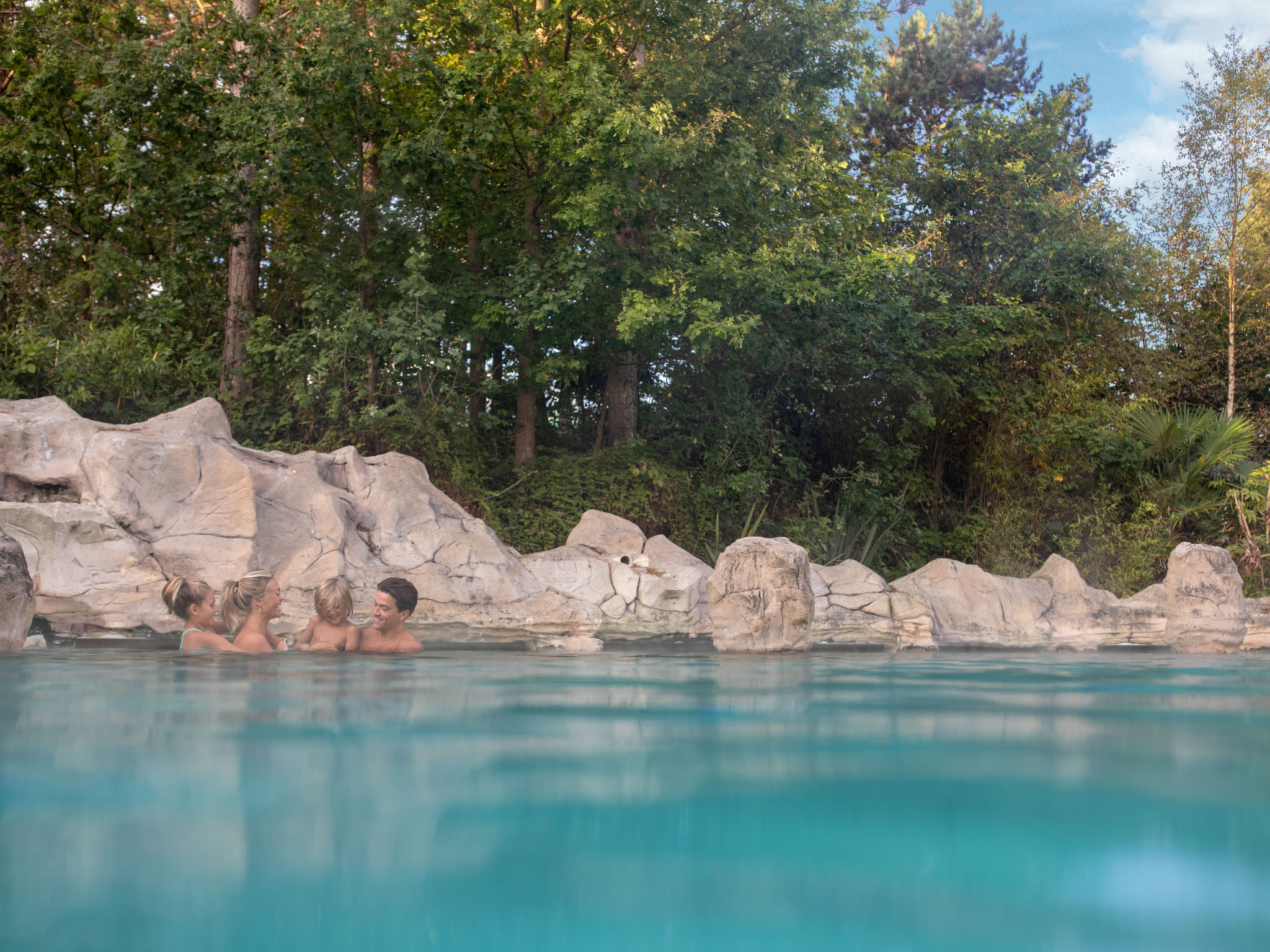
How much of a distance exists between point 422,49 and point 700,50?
3.38 meters

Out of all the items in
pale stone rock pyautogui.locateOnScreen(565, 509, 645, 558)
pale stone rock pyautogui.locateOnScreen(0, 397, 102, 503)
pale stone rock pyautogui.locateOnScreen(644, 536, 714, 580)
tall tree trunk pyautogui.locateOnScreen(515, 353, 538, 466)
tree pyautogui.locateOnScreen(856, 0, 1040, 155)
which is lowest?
pale stone rock pyautogui.locateOnScreen(644, 536, 714, 580)

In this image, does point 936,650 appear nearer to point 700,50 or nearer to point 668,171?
point 668,171

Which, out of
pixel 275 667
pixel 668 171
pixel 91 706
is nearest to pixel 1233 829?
pixel 91 706

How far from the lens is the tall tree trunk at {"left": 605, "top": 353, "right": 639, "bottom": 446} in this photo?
12922 mm

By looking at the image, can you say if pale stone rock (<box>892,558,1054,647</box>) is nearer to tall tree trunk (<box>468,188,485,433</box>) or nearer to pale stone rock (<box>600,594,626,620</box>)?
pale stone rock (<box>600,594,626,620</box>)

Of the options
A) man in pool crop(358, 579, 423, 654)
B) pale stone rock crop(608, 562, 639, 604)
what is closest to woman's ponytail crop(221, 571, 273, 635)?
man in pool crop(358, 579, 423, 654)

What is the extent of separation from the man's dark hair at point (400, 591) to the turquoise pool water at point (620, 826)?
2.71 metres

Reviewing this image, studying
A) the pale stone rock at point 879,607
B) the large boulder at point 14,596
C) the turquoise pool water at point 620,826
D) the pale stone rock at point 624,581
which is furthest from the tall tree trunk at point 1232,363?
the large boulder at point 14,596

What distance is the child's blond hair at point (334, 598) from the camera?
6695mm

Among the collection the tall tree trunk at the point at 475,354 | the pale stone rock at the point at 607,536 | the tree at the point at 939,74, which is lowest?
the pale stone rock at the point at 607,536

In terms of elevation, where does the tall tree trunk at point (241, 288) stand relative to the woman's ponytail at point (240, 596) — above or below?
above

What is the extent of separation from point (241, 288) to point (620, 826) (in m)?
11.9

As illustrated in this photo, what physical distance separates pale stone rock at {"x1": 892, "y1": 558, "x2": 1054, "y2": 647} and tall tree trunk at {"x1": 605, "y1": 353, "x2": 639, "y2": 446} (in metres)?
4.68

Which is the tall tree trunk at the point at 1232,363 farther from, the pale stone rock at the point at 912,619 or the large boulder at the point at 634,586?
the large boulder at the point at 634,586
